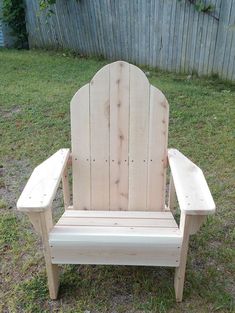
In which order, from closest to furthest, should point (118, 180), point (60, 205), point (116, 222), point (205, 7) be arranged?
point (116, 222), point (118, 180), point (60, 205), point (205, 7)

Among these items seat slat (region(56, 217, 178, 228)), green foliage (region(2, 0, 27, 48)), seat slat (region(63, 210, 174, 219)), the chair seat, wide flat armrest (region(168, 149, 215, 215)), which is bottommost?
green foliage (region(2, 0, 27, 48))

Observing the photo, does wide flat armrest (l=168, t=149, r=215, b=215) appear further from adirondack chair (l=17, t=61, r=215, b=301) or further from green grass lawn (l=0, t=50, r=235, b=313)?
green grass lawn (l=0, t=50, r=235, b=313)

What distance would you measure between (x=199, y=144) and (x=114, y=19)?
4.14m

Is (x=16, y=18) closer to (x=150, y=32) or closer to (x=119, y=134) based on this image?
(x=150, y=32)

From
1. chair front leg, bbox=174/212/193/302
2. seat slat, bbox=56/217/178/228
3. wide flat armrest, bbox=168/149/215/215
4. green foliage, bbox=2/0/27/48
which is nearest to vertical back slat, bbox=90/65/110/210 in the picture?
seat slat, bbox=56/217/178/228

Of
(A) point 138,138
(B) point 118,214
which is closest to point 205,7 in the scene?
(A) point 138,138

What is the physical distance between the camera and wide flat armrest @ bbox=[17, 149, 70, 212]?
1.82m

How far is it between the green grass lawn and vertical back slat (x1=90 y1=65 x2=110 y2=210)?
443mm

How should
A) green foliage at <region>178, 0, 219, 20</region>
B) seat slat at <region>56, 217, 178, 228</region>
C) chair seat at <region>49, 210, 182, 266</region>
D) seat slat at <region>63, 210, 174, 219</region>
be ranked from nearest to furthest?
chair seat at <region>49, 210, 182, 266</region> < seat slat at <region>56, 217, 178, 228</region> < seat slat at <region>63, 210, 174, 219</region> < green foliage at <region>178, 0, 219, 20</region>

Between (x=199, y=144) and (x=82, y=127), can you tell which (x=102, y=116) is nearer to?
(x=82, y=127)

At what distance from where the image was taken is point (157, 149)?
2418mm

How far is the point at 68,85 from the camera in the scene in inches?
225

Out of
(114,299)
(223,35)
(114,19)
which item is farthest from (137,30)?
(114,299)

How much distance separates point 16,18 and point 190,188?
8.67m
